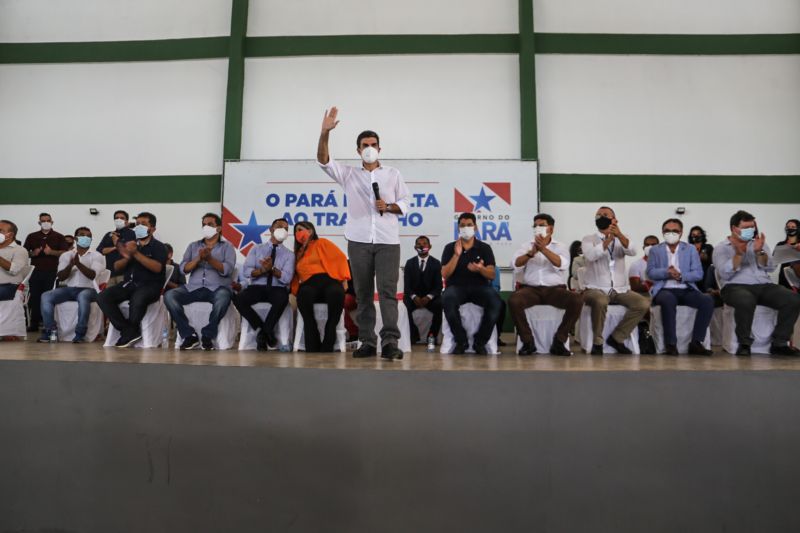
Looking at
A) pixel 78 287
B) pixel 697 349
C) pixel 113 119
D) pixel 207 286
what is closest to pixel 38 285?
pixel 78 287

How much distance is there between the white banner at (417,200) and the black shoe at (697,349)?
2.87 meters

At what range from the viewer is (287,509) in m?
2.37

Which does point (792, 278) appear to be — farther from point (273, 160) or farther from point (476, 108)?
point (273, 160)

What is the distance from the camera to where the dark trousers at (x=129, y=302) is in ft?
14.3

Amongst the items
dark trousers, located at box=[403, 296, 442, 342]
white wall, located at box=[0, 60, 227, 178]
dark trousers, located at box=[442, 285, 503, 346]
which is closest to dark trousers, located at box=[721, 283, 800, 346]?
dark trousers, located at box=[442, 285, 503, 346]

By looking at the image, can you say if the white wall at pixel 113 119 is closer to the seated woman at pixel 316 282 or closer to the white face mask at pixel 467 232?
the seated woman at pixel 316 282

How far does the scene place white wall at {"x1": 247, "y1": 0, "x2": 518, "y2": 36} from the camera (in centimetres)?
739

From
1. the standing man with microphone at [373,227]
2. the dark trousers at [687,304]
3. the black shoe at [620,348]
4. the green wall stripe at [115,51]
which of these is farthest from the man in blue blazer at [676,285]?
the green wall stripe at [115,51]

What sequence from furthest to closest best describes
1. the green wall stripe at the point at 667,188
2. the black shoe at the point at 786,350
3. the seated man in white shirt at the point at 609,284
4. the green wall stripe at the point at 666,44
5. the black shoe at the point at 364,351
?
the green wall stripe at the point at 666,44, the green wall stripe at the point at 667,188, the seated man in white shirt at the point at 609,284, the black shoe at the point at 786,350, the black shoe at the point at 364,351

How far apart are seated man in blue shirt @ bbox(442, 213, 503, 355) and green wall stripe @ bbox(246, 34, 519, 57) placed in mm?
3926

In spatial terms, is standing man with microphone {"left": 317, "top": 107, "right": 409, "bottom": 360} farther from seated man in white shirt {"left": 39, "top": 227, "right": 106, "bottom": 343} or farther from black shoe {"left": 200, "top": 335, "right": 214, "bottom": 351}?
seated man in white shirt {"left": 39, "top": 227, "right": 106, "bottom": 343}

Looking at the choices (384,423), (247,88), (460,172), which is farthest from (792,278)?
(247,88)

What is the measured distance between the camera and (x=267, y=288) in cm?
436

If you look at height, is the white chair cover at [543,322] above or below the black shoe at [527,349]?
above
